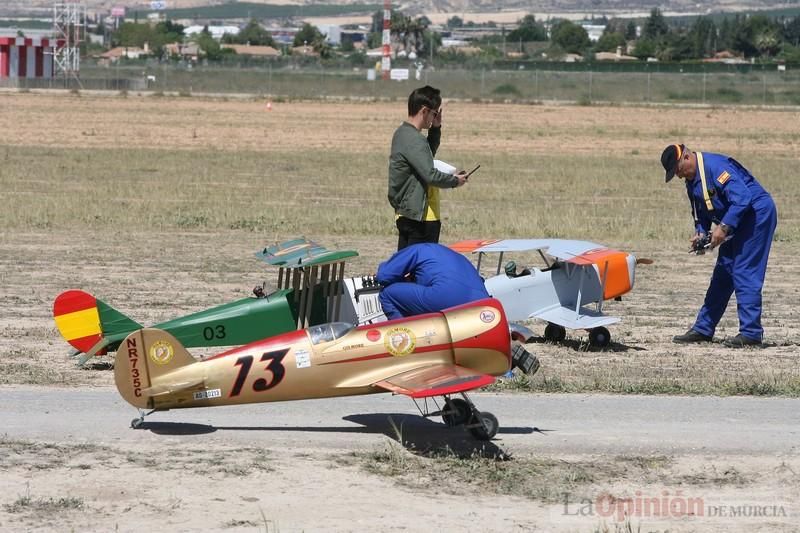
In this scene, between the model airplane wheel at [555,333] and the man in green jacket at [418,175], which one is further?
the model airplane wheel at [555,333]

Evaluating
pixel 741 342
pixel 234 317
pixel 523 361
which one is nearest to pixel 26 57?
pixel 741 342

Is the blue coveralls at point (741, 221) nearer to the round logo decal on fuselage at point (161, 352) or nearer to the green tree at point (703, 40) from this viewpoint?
the round logo decal on fuselage at point (161, 352)

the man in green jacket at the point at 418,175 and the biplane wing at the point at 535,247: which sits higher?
the man in green jacket at the point at 418,175

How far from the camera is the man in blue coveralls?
1082cm

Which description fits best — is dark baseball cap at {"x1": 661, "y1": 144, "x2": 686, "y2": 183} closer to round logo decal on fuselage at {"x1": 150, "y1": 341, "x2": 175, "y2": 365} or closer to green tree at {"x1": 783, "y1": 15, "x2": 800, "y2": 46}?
round logo decal on fuselage at {"x1": 150, "y1": 341, "x2": 175, "y2": 365}

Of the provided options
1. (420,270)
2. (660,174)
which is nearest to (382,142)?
(660,174)

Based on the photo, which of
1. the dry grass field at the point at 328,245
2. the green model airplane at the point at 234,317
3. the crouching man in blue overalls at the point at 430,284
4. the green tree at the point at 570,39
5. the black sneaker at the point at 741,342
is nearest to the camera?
the dry grass field at the point at 328,245

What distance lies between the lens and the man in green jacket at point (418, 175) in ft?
30.9

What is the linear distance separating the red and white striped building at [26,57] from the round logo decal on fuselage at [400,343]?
267ft

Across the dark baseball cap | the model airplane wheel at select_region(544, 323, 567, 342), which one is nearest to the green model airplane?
the model airplane wheel at select_region(544, 323, 567, 342)

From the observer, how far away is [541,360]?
1076 cm

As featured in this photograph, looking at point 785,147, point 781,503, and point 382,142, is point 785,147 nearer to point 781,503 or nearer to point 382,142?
point 382,142

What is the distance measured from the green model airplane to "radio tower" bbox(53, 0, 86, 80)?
246 feet

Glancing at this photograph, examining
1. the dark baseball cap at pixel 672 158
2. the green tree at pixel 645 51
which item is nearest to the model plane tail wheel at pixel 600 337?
the dark baseball cap at pixel 672 158
